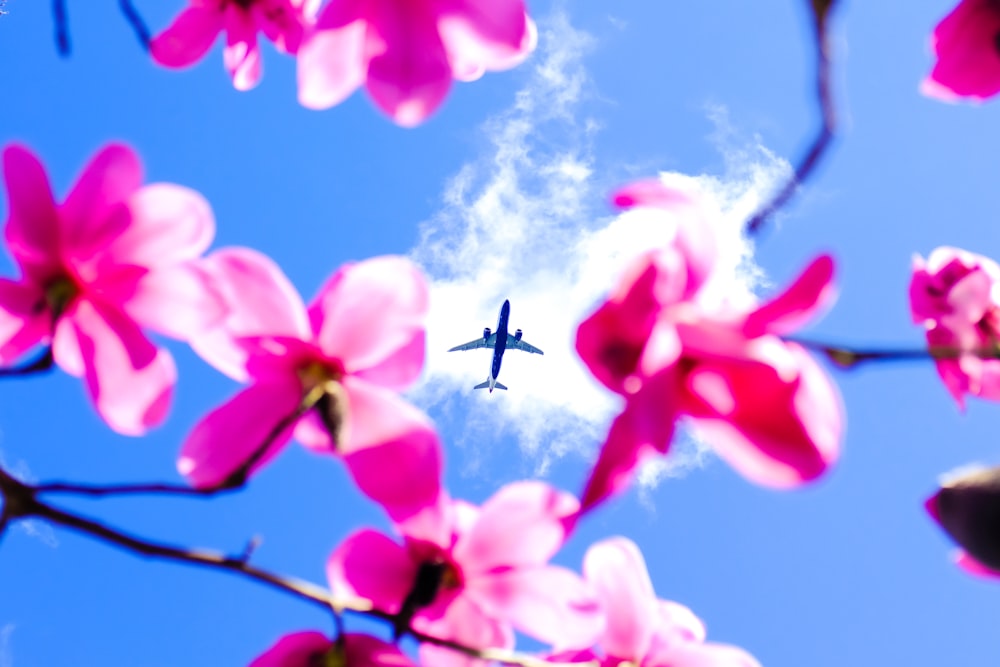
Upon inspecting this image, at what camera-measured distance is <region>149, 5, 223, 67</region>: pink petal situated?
79 cm

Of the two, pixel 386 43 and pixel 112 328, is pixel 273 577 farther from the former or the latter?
pixel 386 43

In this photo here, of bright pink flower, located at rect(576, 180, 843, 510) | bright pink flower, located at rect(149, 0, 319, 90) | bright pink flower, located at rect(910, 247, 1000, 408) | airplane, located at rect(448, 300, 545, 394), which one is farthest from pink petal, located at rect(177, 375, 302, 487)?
airplane, located at rect(448, 300, 545, 394)

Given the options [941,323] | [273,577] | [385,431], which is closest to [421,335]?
[385,431]

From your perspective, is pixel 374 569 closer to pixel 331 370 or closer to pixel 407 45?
pixel 331 370

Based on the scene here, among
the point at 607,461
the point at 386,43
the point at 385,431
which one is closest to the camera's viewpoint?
the point at 607,461

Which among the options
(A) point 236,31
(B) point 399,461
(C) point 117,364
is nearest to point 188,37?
(A) point 236,31

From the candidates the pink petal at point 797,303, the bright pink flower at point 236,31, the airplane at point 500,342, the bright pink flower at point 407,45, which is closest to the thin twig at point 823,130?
the pink petal at point 797,303

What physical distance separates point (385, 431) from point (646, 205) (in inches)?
8.7

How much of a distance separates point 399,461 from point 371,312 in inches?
4.6

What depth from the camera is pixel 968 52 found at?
0.74 m

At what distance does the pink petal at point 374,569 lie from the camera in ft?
2.02

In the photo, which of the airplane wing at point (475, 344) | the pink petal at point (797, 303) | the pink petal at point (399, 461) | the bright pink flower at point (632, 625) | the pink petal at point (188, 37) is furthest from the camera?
the airplane wing at point (475, 344)

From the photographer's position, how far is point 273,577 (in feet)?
1.59

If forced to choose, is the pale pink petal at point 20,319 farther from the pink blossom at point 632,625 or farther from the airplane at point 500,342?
the airplane at point 500,342
